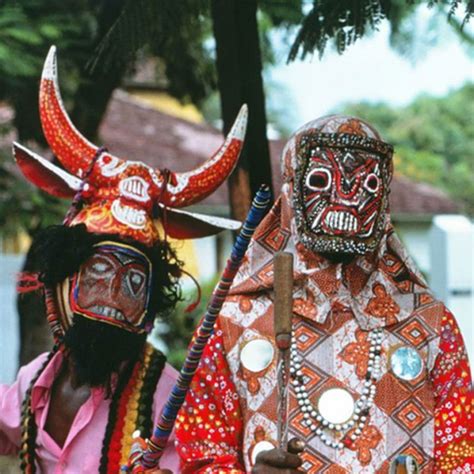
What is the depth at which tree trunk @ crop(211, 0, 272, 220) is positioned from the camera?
5191 mm

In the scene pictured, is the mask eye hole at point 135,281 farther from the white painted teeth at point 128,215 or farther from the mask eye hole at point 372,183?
the mask eye hole at point 372,183

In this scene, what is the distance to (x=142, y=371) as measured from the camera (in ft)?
15.2

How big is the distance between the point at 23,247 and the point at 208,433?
48.9 ft

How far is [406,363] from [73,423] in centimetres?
132

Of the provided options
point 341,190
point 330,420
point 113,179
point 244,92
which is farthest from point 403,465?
point 244,92

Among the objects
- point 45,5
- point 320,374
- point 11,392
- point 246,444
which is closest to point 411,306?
point 320,374

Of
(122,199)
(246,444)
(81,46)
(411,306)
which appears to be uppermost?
(81,46)

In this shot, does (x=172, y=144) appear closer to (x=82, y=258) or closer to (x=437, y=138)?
(x=82, y=258)

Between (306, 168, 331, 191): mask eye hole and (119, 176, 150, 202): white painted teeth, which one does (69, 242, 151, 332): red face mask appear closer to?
(119, 176, 150, 202): white painted teeth

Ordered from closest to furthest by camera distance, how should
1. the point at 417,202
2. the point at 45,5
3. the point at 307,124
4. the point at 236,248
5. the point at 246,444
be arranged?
1. the point at 236,248
2. the point at 246,444
3. the point at 307,124
4. the point at 45,5
5. the point at 417,202

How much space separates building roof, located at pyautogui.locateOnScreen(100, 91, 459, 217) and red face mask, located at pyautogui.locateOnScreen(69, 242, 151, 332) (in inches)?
522

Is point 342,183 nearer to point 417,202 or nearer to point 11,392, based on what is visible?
point 11,392

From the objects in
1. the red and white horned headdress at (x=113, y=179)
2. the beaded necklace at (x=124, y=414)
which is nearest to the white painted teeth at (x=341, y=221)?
the red and white horned headdress at (x=113, y=179)

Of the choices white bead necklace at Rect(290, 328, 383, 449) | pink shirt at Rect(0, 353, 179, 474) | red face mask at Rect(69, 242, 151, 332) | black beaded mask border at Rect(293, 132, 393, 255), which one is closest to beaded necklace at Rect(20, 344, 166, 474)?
pink shirt at Rect(0, 353, 179, 474)
